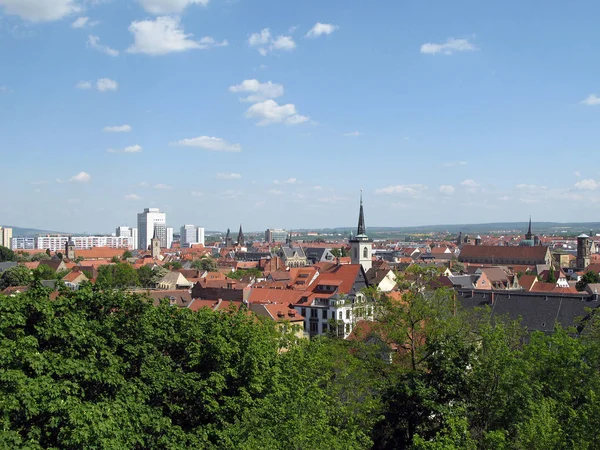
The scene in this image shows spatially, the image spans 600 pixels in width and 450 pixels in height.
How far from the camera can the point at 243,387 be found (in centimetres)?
2155

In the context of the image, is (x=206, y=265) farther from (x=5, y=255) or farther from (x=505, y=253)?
(x=505, y=253)

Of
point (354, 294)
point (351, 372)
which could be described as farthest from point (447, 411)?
point (354, 294)

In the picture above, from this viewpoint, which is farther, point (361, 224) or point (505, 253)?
point (505, 253)

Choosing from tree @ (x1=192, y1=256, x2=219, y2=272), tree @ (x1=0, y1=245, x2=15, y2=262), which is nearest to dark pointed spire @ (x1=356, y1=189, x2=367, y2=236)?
tree @ (x1=192, y1=256, x2=219, y2=272)

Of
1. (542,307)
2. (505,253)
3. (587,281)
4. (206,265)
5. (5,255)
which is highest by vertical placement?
(505,253)

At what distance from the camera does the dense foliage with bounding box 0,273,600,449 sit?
17578 mm

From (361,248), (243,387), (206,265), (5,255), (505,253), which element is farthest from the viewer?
(505,253)

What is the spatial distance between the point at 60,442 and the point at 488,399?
14.3m

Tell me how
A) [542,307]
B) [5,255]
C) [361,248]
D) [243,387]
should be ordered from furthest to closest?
[5,255] → [361,248] → [542,307] → [243,387]

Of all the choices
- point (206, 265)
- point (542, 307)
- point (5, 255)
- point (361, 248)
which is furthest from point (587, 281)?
point (5, 255)

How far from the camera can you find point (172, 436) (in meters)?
19.4

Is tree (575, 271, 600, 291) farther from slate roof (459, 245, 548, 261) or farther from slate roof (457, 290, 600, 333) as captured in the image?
slate roof (459, 245, 548, 261)

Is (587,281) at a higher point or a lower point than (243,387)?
lower

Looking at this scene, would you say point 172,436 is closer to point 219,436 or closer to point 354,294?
point 219,436
